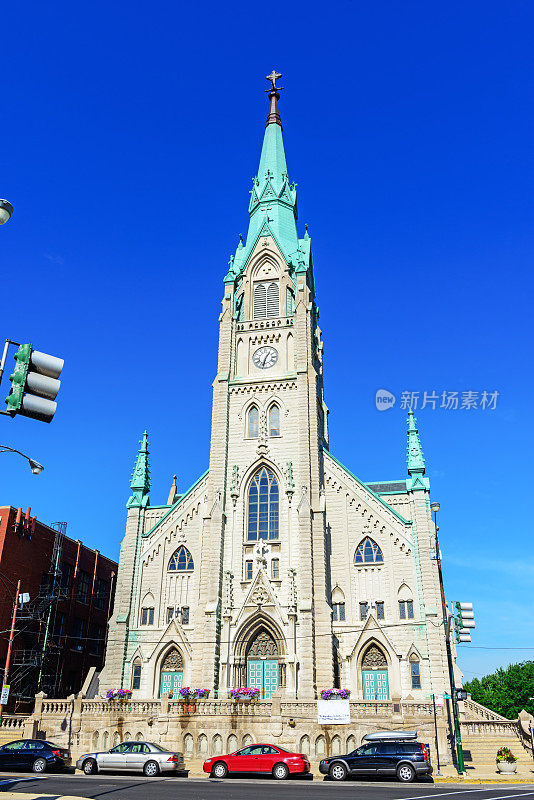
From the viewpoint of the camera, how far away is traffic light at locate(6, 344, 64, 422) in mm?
10680

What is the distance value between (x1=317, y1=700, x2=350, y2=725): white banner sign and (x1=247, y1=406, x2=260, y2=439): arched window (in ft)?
62.8

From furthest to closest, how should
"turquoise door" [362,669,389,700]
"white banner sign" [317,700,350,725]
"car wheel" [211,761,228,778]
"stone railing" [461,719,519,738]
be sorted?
"turquoise door" [362,669,389,700] → "stone railing" [461,719,519,738] → "white banner sign" [317,700,350,725] → "car wheel" [211,761,228,778]

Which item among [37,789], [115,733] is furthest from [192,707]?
[37,789]

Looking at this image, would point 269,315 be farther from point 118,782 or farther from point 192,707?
point 118,782

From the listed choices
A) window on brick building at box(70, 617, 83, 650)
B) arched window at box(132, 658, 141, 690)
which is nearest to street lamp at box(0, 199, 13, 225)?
arched window at box(132, 658, 141, 690)

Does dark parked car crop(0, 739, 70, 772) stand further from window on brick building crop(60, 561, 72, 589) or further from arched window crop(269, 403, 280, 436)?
window on brick building crop(60, 561, 72, 589)

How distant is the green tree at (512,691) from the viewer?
80.1 m

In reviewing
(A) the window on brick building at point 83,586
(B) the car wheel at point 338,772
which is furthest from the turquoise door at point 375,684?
(A) the window on brick building at point 83,586

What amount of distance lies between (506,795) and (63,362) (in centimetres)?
1627

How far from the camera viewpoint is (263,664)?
4028cm

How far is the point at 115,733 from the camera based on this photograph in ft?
109

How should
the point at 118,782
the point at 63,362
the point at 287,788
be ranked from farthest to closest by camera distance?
the point at 118,782 → the point at 287,788 → the point at 63,362

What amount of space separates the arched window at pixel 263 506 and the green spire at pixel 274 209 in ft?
Result: 51.1

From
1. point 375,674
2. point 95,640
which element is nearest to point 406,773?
point 375,674
